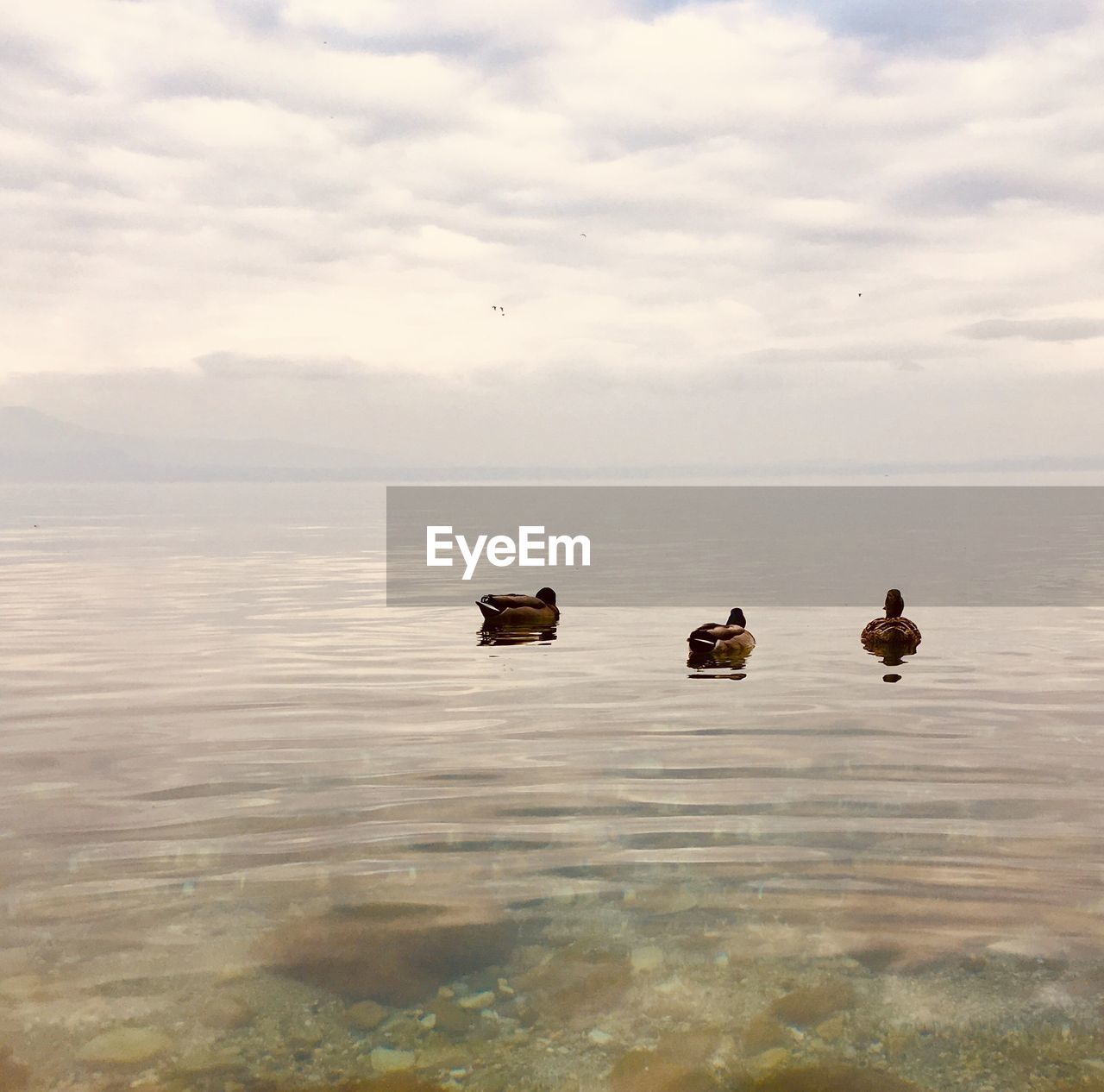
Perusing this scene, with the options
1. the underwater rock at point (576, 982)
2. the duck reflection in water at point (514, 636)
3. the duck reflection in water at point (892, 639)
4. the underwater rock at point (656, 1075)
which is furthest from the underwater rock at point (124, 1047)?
the duck reflection in water at point (514, 636)

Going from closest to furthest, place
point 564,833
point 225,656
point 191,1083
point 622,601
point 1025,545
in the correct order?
point 191,1083 < point 564,833 < point 225,656 < point 622,601 < point 1025,545

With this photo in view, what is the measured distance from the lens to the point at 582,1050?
750 centimetres

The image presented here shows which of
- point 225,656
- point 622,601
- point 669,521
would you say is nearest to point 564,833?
point 225,656

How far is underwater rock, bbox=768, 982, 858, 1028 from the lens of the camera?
25.9ft

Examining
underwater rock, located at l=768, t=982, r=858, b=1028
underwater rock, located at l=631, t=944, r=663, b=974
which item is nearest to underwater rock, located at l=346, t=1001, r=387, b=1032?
underwater rock, located at l=631, t=944, r=663, b=974

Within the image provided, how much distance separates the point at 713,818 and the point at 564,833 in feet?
5.69

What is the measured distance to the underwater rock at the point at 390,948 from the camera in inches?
331

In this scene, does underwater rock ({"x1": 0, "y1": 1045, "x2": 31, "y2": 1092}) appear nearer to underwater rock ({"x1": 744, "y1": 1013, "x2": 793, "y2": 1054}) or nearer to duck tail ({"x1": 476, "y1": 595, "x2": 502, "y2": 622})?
underwater rock ({"x1": 744, "y1": 1013, "x2": 793, "y2": 1054})

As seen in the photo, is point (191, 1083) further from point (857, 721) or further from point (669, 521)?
point (669, 521)

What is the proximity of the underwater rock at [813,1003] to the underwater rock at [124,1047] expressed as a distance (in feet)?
14.1

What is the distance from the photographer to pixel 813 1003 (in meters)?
8.07

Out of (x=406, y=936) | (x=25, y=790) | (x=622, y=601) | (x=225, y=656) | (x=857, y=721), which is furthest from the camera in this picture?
(x=622, y=601)

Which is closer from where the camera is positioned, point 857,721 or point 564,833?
point 564,833

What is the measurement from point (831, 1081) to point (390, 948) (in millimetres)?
3607
